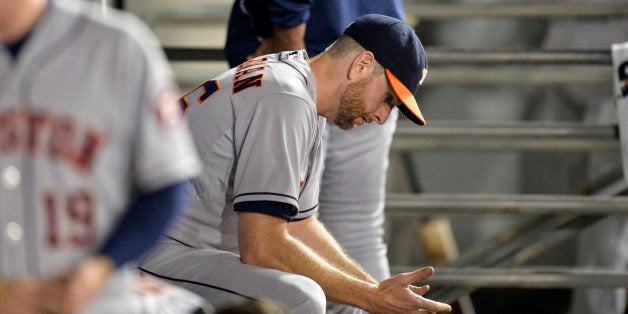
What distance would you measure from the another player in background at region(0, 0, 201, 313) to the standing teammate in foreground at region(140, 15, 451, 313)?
2.40ft

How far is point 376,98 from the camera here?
2432 mm

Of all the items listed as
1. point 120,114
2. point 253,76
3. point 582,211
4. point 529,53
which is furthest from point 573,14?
point 120,114

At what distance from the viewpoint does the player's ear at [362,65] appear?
2395 mm

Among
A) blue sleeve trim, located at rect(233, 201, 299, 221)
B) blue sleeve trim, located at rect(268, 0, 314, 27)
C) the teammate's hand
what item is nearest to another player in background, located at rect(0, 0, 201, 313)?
the teammate's hand

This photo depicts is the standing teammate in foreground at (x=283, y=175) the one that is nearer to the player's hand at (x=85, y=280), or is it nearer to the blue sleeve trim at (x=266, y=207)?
the blue sleeve trim at (x=266, y=207)

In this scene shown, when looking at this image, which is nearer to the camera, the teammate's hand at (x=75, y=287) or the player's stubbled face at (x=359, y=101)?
the teammate's hand at (x=75, y=287)

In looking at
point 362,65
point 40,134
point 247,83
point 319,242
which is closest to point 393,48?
point 362,65

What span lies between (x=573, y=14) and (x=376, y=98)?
1382mm

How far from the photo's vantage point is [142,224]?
1404 mm

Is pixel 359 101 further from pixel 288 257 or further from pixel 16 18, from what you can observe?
pixel 16 18

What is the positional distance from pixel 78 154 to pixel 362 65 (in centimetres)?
113

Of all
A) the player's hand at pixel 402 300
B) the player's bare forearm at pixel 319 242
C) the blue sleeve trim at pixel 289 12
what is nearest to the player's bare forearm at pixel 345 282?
the player's hand at pixel 402 300

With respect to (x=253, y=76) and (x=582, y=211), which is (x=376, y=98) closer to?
(x=253, y=76)

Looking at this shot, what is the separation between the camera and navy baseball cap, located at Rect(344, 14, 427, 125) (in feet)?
7.88
